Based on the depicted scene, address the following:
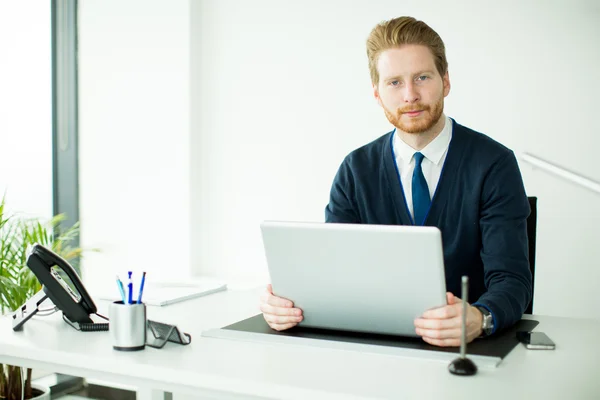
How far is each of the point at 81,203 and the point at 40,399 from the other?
5.18ft

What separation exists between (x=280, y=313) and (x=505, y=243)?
0.57 meters

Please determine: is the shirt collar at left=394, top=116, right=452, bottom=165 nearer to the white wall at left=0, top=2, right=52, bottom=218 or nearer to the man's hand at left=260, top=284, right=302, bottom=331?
the man's hand at left=260, top=284, right=302, bottom=331

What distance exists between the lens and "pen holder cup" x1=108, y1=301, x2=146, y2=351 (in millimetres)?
1206

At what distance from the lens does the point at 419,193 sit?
1697mm

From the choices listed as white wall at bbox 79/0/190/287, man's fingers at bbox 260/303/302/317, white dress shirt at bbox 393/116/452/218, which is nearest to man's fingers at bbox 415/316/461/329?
man's fingers at bbox 260/303/302/317

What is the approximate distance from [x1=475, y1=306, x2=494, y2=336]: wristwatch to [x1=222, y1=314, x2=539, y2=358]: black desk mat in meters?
0.01

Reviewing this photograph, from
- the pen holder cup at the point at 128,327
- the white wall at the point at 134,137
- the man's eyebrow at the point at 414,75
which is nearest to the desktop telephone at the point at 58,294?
the pen holder cup at the point at 128,327

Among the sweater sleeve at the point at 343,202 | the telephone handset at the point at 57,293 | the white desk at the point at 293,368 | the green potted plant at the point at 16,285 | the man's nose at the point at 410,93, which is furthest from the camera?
the green potted plant at the point at 16,285

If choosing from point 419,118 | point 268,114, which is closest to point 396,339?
point 419,118

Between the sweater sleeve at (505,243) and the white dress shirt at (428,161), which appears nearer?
Answer: the sweater sleeve at (505,243)

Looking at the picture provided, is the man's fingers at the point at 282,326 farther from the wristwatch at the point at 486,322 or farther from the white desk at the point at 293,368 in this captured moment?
the wristwatch at the point at 486,322

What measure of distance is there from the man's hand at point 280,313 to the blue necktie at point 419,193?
0.52 meters

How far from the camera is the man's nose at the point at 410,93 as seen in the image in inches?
65.1

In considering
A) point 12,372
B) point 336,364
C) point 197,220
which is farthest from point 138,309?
point 197,220
